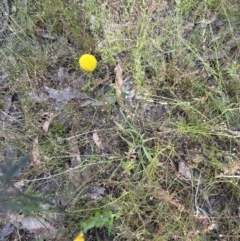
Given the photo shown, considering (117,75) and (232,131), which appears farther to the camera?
(117,75)

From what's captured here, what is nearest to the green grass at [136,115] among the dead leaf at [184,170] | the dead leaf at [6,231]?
the dead leaf at [184,170]

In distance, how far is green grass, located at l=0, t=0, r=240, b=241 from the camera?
1785mm

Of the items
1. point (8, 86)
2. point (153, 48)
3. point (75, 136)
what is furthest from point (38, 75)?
point (153, 48)

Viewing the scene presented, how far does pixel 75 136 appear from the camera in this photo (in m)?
1.93

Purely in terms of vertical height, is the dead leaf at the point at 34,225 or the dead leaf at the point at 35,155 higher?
the dead leaf at the point at 35,155

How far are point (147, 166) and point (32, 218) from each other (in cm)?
57

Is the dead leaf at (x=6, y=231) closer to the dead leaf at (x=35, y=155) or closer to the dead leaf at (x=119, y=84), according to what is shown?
the dead leaf at (x=35, y=155)

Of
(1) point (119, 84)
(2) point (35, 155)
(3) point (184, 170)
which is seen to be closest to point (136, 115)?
(1) point (119, 84)

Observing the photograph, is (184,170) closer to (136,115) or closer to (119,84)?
(136,115)

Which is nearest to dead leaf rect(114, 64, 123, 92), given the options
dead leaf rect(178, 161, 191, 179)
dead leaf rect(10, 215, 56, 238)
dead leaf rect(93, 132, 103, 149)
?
dead leaf rect(93, 132, 103, 149)

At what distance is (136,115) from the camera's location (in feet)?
6.36

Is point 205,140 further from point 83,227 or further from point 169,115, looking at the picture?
point 83,227

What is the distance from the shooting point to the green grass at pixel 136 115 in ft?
5.86

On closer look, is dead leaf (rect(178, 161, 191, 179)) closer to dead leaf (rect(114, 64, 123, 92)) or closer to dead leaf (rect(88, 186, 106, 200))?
dead leaf (rect(88, 186, 106, 200))
